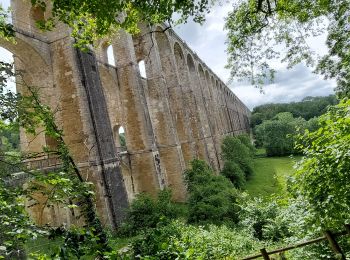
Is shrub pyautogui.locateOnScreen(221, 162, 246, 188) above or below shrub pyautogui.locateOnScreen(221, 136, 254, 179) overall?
below

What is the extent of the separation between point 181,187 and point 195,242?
10.5 metres

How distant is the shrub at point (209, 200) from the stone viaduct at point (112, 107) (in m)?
2.26

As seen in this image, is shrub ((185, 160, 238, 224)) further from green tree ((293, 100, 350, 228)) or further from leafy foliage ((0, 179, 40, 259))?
leafy foliage ((0, 179, 40, 259))

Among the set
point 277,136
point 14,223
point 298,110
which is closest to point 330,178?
point 14,223

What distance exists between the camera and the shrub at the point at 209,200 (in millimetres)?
14023

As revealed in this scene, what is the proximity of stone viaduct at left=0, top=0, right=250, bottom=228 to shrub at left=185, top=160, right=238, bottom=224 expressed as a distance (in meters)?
2.26

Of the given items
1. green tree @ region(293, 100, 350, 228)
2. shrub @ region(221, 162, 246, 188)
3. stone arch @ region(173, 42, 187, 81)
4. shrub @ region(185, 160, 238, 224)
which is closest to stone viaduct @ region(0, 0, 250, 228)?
stone arch @ region(173, 42, 187, 81)

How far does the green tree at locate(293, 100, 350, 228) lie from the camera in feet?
15.0

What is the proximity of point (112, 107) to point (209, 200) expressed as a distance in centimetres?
817

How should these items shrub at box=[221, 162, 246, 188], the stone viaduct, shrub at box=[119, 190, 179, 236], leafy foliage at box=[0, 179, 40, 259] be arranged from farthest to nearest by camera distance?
1. shrub at box=[221, 162, 246, 188]
2. the stone viaduct
3. shrub at box=[119, 190, 179, 236]
4. leafy foliage at box=[0, 179, 40, 259]

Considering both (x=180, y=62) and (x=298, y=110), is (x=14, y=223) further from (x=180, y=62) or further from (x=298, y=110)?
(x=298, y=110)

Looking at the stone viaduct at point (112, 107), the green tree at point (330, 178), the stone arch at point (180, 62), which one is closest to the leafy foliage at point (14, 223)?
the stone viaduct at point (112, 107)

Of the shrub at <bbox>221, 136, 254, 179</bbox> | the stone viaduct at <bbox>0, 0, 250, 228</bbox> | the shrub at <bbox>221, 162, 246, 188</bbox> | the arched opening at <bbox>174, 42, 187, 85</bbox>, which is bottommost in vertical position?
the shrub at <bbox>221, 162, 246, 188</bbox>

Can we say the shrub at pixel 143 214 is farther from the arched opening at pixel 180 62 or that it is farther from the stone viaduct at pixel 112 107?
the arched opening at pixel 180 62
